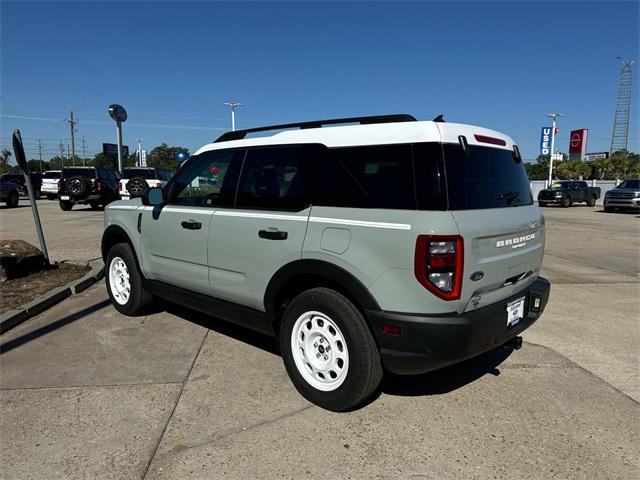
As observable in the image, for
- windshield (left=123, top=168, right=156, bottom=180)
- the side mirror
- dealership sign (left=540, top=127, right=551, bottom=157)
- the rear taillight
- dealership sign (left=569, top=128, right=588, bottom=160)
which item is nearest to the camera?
the rear taillight

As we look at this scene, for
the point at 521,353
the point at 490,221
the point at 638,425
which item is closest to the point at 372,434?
the point at 490,221

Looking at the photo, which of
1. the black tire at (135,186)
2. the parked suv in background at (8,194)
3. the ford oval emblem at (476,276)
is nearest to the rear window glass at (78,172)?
the parked suv in background at (8,194)

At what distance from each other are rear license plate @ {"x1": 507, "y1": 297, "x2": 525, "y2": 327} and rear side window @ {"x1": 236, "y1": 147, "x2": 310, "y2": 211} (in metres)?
1.54

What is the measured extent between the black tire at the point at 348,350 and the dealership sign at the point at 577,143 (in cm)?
6552

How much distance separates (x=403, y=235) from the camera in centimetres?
257

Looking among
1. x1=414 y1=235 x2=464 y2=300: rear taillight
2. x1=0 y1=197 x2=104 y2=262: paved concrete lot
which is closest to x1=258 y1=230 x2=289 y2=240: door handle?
x1=414 y1=235 x2=464 y2=300: rear taillight

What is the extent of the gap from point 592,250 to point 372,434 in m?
9.76

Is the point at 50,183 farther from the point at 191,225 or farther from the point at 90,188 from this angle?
the point at 191,225

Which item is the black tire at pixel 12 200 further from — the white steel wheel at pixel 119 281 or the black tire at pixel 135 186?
the white steel wheel at pixel 119 281

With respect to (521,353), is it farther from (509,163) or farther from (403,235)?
(403,235)

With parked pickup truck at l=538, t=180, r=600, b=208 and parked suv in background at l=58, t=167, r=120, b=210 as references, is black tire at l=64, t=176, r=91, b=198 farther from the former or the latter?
parked pickup truck at l=538, t=180, r=600, b=208

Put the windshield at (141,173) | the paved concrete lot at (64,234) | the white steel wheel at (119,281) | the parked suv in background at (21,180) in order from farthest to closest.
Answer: the parked suv in background at (21,180)
the windshield at (141,173)
the paved concrete lot at (64,234)
the white steel wheel at (119,281)

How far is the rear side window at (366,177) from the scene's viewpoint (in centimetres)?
271

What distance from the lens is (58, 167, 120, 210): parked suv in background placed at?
17234mm
